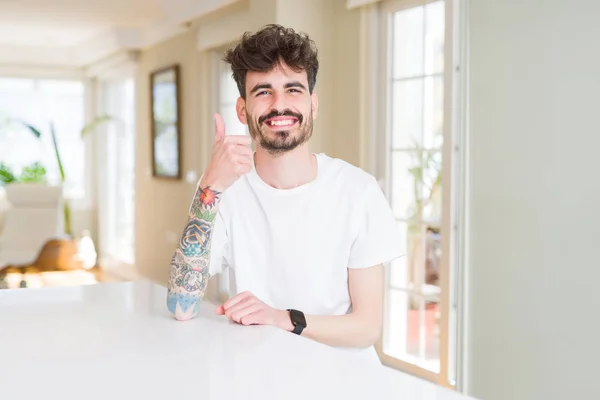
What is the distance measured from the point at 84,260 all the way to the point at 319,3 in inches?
211

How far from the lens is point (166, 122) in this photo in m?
6.85

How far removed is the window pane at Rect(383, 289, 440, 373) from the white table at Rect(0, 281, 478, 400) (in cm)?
238

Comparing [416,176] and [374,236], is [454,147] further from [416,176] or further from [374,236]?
[374,236]

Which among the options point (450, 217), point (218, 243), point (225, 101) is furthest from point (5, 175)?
point (218, 243)

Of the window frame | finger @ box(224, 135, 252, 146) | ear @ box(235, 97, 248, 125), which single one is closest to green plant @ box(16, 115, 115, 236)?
the window frame

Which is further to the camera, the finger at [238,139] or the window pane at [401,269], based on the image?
the window pane at [401,269]

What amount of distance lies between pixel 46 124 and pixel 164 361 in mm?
8548

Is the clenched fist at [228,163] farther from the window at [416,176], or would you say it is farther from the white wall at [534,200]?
the window at [416,176]

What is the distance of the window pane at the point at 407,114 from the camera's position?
12.6 feet

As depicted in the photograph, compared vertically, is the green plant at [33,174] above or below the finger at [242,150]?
below

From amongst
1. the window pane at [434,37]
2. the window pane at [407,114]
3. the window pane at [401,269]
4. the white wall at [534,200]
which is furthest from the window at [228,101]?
the white wall at [534,200]

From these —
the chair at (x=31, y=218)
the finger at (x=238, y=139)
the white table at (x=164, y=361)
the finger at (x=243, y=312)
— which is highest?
the finger at (x=238, y=139)

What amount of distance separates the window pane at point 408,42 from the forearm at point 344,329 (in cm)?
236

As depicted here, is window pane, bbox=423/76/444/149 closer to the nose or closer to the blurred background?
the blurred background
